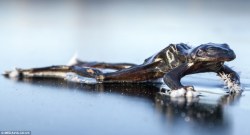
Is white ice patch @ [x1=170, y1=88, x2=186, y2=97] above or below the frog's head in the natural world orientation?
below

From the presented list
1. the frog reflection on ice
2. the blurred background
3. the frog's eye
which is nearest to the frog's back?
the frog reflection on ice

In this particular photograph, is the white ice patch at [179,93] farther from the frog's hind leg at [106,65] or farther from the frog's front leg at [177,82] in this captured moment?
the frog's hind leg at [106,65]

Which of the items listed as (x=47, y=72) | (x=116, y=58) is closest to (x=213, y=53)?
(x=47, y=72)

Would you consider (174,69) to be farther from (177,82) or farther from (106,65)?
(106,65)

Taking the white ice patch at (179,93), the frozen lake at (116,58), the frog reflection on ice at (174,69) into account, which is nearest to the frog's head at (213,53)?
the frog reflection on ice at (174,69)

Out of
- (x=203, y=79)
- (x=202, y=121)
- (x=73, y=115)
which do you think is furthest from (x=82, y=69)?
(x=202, y=121)

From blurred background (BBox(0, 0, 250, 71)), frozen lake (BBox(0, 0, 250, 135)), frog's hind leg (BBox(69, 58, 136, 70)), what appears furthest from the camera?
blurred background (BBox(0, 0, 250, 71))

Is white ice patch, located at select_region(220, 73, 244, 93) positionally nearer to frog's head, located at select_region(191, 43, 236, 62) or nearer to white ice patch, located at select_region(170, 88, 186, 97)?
frog's head, located at select_region(191, 43, 236, 62)
